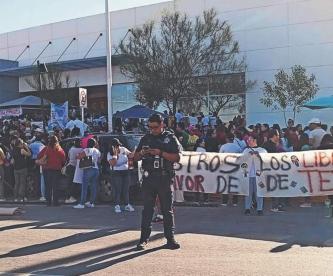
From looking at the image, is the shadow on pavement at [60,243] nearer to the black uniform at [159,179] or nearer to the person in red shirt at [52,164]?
the black uniform at [159,179]

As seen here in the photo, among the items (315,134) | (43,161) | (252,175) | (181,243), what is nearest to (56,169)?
(43,161)

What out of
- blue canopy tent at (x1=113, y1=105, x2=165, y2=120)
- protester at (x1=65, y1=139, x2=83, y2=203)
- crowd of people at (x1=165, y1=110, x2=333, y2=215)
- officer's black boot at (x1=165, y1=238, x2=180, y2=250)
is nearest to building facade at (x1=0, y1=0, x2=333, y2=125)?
blue canopy tent at (x1=113, y1=105, x2=165, y2=120)

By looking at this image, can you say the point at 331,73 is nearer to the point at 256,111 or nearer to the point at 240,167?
the point at 256,111

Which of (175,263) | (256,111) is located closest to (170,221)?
(175,263)

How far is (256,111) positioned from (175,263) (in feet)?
82.2

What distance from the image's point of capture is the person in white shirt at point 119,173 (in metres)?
12.1

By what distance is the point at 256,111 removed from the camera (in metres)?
31.6

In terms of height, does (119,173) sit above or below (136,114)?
below

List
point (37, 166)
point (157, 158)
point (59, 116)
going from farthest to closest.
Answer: point (59, 116) → point (37, 166) → point (157, 158)

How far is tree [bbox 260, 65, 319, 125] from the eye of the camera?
2811cm

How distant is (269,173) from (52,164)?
514 centimetres

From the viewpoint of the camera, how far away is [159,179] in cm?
816

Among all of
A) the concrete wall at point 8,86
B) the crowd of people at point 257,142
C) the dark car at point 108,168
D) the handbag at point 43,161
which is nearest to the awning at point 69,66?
the concrete wall at point 8,86

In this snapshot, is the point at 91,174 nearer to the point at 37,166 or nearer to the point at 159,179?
the point at 37,166
